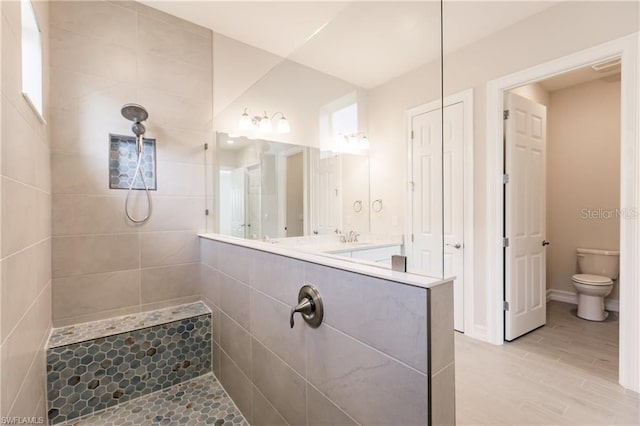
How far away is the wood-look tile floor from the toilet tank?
0.81 m

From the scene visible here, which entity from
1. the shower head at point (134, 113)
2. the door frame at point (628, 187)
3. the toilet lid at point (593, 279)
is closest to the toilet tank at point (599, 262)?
the toilet lid at point (593, 279)

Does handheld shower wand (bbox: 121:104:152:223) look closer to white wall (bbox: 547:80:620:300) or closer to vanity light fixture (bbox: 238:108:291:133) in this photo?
vanity light fixture (bbox: 238:108:291:133)

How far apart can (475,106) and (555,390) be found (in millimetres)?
2230

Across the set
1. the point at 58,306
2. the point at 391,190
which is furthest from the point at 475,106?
the point at 58,306

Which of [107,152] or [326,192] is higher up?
[107,152]

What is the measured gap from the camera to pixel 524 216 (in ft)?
8.54

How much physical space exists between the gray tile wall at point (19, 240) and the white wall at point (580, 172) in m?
4.98

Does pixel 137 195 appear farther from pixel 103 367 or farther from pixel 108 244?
pixel 103 367

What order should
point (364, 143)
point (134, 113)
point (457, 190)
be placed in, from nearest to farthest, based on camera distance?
point (134, 113)
point (457, 190)
point (364, 143)

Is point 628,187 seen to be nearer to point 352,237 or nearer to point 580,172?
point 352,237

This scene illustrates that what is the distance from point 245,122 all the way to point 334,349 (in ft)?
7.15

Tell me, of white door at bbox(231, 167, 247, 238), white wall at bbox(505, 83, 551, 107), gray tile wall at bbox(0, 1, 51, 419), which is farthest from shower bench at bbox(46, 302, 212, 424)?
white wall at bbox(505, 83, 551, 107)

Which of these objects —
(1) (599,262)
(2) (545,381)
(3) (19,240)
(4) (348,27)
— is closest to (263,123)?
(4) (348,27)

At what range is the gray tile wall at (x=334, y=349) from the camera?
749 millimetres
